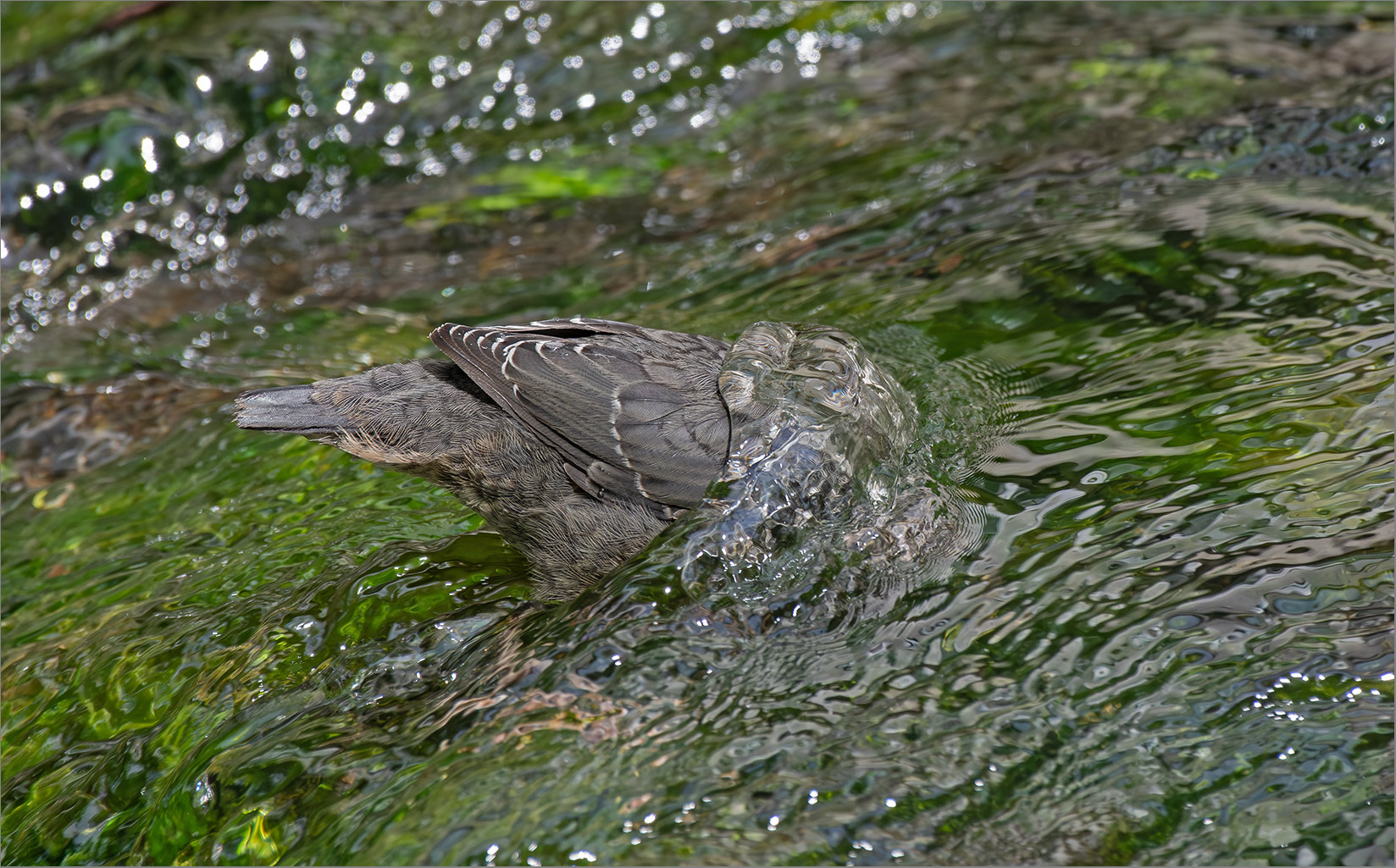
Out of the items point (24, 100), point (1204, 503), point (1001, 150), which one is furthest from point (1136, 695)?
point (24, 100)

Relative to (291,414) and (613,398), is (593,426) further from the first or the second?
(291,414)

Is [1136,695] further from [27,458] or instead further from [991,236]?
[27,458]

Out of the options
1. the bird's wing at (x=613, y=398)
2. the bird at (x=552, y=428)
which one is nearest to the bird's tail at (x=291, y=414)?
the bird at (x=552, y=428)

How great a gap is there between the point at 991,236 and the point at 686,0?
11.8ft

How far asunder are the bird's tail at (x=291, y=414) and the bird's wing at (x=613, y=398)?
42 centimetres

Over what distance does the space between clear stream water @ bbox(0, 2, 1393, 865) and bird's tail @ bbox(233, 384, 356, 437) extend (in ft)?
1.71

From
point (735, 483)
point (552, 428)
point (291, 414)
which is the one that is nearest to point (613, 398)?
point (552, 428)

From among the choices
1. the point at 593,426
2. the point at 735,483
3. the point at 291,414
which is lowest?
the point at 735,483

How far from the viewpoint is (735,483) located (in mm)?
3592

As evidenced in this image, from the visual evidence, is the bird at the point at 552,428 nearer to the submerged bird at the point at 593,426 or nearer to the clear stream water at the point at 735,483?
the submerged bird at the point at 593,426

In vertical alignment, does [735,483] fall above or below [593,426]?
below

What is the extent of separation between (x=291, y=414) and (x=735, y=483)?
139 centimetres

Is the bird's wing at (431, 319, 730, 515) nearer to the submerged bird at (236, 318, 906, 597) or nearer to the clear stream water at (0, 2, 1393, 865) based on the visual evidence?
the submerged bird at (236, 318, 906, 597)

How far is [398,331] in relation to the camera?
5.87 meters
